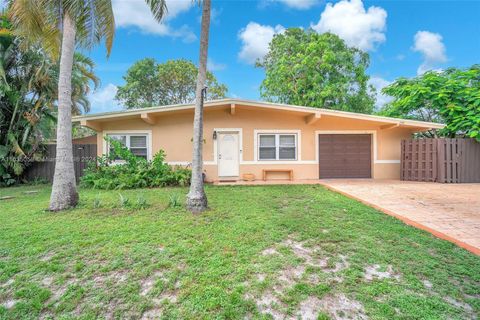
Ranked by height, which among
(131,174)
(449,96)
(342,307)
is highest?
(449,96)

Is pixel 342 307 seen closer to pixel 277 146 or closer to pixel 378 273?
pixel 378 273

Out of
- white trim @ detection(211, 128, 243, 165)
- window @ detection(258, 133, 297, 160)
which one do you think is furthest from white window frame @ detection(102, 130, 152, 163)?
window @ detection(258, 133, 297, 160)

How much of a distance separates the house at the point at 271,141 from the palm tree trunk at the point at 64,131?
4291 millimetres

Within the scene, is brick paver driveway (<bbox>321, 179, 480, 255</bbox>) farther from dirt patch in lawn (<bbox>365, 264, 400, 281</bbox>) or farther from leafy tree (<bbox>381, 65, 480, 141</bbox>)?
leafy tree (<bbox>381, 65, 480, 141</bbox>)

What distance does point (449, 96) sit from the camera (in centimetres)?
977

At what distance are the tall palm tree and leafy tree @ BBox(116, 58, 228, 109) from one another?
15.3 metres

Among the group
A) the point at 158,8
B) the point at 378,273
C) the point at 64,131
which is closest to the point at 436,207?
the point at 378,273

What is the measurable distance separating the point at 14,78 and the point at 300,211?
39.9ft

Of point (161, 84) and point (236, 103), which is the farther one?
point (161, 84)

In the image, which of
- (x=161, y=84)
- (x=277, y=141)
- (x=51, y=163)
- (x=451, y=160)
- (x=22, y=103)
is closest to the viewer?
(x=451, y=160)

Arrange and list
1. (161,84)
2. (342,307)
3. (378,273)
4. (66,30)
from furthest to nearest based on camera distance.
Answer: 1. (161,84)
2. (66,30)
3. (378,273)
4. (342,307)

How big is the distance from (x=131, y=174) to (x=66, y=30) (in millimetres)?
4805

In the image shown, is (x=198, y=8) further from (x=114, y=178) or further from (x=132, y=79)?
(x=132, y=79)

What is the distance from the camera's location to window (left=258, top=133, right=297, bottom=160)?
1025 cm
